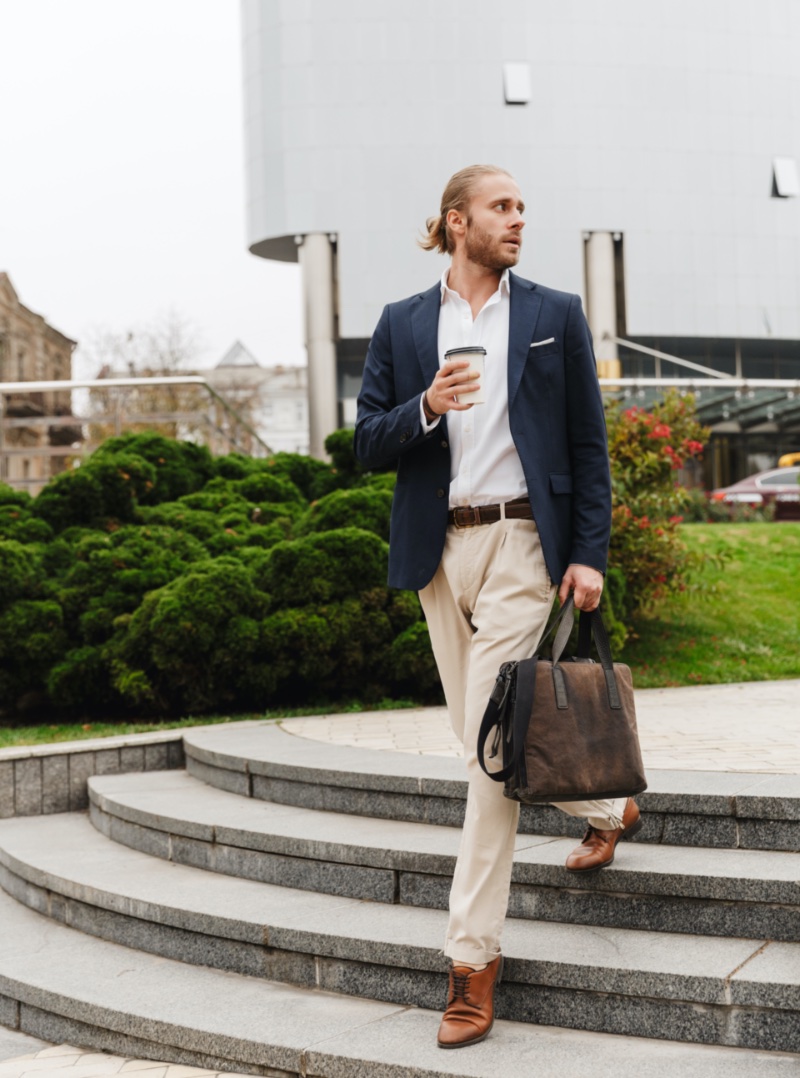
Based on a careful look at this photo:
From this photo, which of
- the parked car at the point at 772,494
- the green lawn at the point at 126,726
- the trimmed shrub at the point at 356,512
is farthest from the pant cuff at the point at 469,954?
the parked car at the point at 772,494

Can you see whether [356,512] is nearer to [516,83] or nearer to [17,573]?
[17,573]

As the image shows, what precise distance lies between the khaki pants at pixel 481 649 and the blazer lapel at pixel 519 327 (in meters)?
0.42

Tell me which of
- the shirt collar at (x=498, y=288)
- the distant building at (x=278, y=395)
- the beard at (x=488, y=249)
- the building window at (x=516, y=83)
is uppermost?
the building window at (x=516, y=83)

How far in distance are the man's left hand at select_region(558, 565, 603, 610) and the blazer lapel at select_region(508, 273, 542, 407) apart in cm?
51

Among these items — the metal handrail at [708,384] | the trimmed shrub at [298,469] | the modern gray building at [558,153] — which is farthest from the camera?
the modern gray building at [558,153]

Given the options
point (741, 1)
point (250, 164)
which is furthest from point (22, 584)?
point (741, 1)

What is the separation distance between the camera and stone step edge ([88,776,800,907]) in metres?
3.69

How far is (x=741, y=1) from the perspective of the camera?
31484 millimetres

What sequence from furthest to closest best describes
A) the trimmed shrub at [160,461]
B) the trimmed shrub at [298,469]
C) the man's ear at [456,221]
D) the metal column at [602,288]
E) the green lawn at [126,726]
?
the metal column at [602,288]
the trimmed shrub at [298,469]
the trimmed shrub at [160,461]
the green lawn at [126,726]
the man's ear at [456,221]

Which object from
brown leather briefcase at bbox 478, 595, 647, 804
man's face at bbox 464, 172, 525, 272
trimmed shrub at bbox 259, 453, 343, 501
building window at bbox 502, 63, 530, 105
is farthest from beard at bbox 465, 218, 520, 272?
building window at bbox 502, 63, 530, 105

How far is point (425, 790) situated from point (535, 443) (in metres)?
1.94

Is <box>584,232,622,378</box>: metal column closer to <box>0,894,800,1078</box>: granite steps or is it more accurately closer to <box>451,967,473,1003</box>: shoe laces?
<box>0,894,800,1078</box>: granite steps

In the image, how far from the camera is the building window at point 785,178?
3177 cm

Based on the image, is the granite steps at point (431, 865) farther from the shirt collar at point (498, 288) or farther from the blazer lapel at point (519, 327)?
the shirt collar at point (498, 288)
